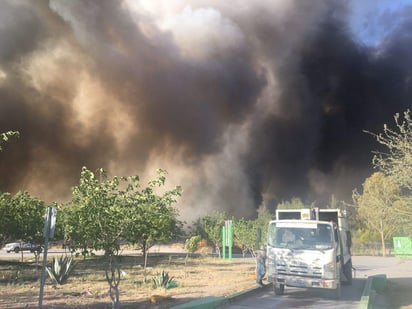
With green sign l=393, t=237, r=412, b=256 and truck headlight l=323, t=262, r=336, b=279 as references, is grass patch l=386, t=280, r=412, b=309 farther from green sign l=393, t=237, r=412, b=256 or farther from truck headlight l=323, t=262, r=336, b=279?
green sign l=393, t=237, r=412, b=256

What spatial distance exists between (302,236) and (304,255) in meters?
0.80

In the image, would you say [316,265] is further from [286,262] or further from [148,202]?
[148,202]

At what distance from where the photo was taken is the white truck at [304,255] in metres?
11.5

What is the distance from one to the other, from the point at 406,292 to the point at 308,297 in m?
5.10

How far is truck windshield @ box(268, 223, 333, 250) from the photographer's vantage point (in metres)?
12.1

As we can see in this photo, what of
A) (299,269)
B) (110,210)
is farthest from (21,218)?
(299,269)

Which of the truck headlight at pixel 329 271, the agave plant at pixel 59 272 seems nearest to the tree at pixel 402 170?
the truck headlight at pixel 329 271

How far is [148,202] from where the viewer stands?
9398 mm

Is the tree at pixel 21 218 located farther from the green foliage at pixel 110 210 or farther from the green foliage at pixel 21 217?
the green foliage at pixel 110 210

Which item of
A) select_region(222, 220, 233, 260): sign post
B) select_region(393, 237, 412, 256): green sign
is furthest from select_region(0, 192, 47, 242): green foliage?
select_region(393, 237, 412, 256): green sign

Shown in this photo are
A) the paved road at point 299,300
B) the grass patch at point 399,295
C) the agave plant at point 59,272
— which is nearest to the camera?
the paved road at point 299,300

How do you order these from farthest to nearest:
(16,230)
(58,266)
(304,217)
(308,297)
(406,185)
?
(16,230) < (58,266) < (304,217) < (308,297) < (406,185)

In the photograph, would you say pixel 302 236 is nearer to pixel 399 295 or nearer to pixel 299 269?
pixel 299 269

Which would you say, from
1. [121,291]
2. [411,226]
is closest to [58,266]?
[121,291]
